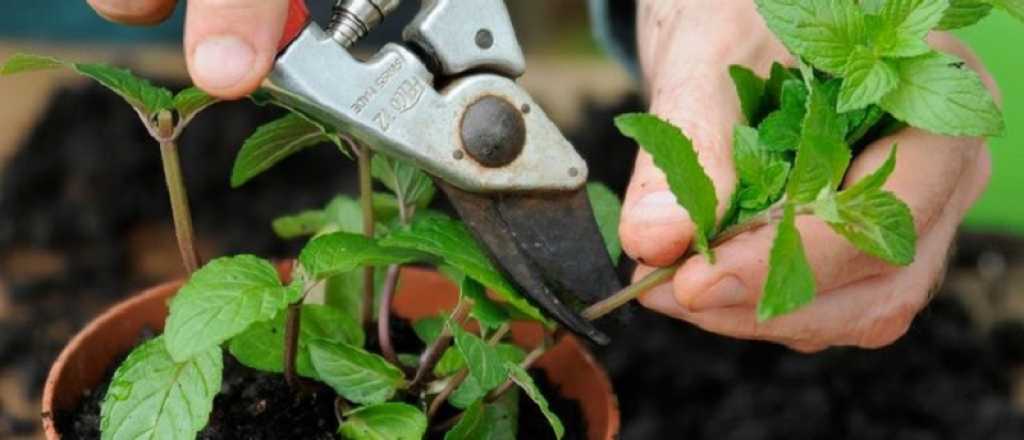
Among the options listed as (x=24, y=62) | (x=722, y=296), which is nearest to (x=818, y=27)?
(x=722, y=296)

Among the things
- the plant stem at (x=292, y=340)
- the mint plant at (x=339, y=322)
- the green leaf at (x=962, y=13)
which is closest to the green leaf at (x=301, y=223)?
the mint plant at (x=339, y=322)

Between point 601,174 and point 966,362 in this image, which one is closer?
point 966,362

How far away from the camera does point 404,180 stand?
67 cm

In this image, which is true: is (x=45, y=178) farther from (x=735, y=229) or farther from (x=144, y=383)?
(x=735, y=229)

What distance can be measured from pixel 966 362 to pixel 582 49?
917 millimetres

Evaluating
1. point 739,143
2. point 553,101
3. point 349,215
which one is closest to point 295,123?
point 349,215

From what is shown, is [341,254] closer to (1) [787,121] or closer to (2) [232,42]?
(2) [232,42]

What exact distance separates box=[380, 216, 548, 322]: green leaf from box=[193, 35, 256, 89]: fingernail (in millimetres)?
95

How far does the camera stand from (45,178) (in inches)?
51.2

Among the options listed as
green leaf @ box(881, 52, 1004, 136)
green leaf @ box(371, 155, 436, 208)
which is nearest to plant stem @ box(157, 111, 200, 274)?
green leaf @ box(371, 155, 436, 208)

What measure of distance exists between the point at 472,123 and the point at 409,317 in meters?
0.22

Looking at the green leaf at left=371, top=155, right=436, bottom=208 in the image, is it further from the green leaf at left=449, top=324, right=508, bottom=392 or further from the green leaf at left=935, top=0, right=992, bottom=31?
the green leaf at left=935, top=0, right=992, bottom=31

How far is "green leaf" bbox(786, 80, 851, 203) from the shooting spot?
19.5 inches

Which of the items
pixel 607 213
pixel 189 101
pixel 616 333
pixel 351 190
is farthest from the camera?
pixel 351 190
